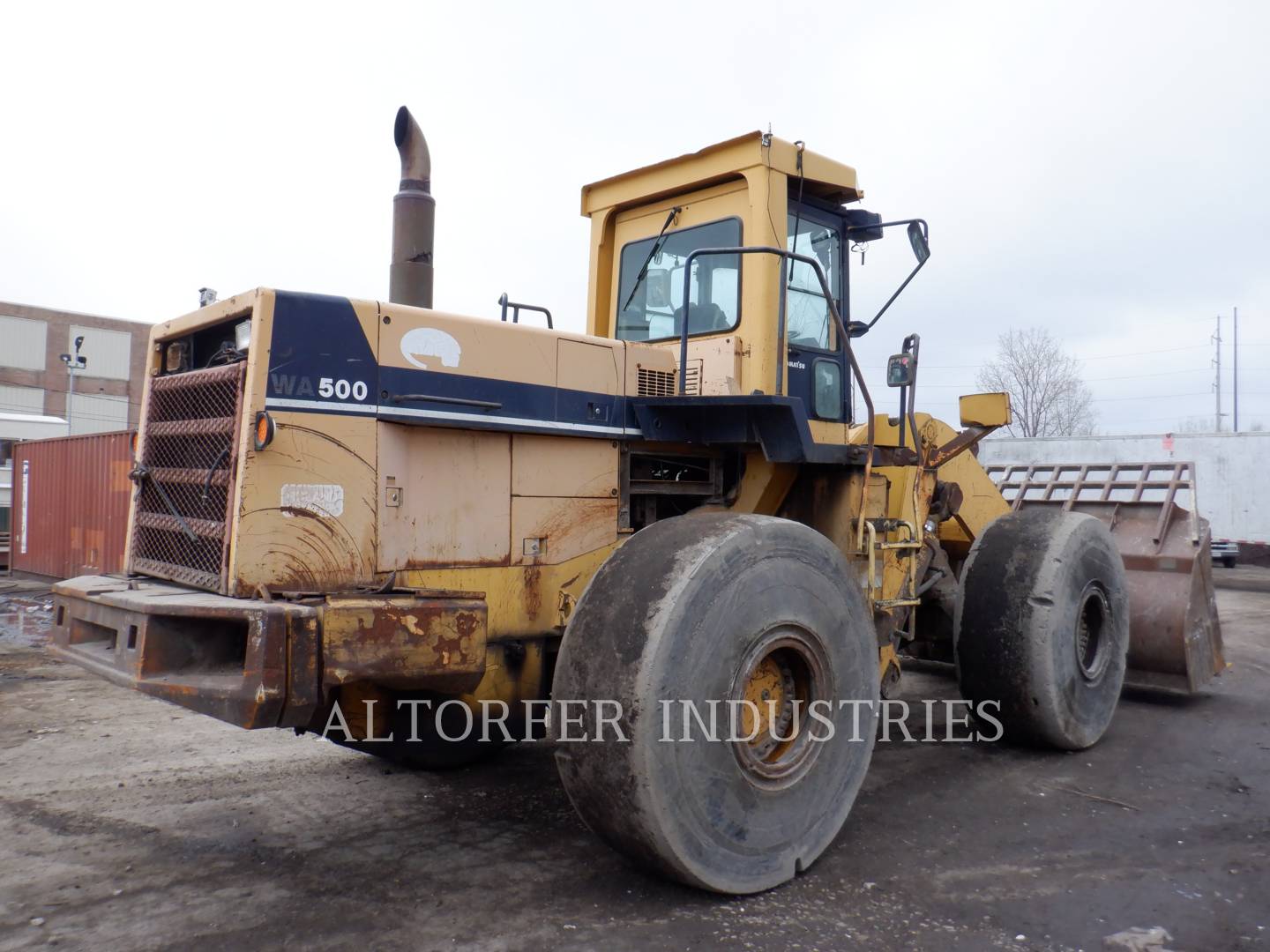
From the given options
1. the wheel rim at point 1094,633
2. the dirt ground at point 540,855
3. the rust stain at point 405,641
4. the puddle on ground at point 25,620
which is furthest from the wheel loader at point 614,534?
the puddle on ground at point 25,620

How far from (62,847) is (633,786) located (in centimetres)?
257

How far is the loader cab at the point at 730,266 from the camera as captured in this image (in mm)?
4859

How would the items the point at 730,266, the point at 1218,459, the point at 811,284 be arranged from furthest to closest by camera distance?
the point at 1218,459
the point at 811,284
the point at 730,266

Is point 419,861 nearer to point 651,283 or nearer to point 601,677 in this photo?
point 601,677

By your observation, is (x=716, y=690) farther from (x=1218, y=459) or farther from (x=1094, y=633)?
(x=1218, y=459)

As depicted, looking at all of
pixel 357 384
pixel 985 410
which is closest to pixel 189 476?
pixel 357 384

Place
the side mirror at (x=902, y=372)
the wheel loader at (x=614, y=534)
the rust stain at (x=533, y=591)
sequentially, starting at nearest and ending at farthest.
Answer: the wheel loader at (x=614, y=534)
the rust stain at (x=533, y=591)
the side mirror at (x=902, y=372)

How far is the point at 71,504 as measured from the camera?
49.6 ft

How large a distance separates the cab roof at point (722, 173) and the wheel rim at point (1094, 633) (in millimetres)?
2779

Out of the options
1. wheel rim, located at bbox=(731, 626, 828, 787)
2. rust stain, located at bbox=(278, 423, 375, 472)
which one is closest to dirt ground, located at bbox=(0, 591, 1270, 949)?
wheel rim, located at bbox=(731, 626, 828, 787)

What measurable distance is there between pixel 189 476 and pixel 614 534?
5.85 ft

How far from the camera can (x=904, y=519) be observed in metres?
5.29

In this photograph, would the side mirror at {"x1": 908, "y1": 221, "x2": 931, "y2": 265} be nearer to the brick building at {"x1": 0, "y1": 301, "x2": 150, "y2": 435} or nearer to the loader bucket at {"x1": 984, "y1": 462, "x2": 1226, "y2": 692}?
the loader bucket at {"x1": 984, "y1": 462, "x2": 1226, "y2": 692}

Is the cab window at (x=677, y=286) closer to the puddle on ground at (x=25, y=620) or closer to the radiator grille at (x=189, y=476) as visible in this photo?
the radiator grille at (x=189, y=476)
